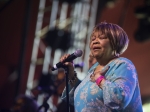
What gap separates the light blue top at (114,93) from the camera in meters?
1.63

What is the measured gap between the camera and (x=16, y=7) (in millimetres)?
5629

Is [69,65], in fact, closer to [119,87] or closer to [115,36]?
[115,36]

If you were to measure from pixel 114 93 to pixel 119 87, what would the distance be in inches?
1.7

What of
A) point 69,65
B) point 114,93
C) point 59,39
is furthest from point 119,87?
point 59,39

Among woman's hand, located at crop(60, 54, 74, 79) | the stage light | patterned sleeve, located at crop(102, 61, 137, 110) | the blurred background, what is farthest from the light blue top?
the stage light

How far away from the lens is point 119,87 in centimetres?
164

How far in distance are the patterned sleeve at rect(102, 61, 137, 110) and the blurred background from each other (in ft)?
12.1

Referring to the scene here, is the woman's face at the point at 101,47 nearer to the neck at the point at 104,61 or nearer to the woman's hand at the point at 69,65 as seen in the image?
the neck at the point at 104,61

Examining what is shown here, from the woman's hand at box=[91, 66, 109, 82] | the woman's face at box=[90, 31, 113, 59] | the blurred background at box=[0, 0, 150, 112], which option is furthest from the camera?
the blurred background at box=[0, 0, 150, 112]

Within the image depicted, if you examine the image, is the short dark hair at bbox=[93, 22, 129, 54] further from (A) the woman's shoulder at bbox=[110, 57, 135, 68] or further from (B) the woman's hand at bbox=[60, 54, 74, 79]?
(B) the woman's hand at bbox=[60, 54, 74, 79]

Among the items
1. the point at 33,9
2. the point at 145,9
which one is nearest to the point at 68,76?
the point at 145,9

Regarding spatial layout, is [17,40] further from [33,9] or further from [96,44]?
[96,44]

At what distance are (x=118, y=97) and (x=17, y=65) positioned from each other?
4.14 meters

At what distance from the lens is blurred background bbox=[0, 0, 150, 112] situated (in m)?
5.52
